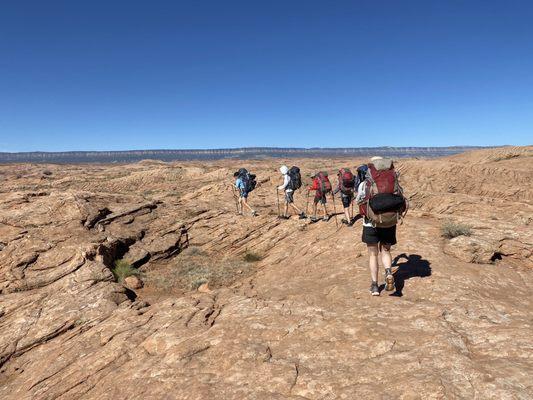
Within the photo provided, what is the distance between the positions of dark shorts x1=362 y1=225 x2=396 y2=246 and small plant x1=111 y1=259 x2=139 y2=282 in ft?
30.8

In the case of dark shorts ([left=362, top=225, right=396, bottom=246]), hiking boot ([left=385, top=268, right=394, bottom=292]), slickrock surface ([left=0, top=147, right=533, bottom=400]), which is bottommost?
slickrock surface ([left=0, top=147, right=533, bottom=400])

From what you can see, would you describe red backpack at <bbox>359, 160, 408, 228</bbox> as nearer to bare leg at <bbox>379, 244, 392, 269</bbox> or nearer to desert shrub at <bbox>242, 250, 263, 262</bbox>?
bare leg at <bbox>379, 244, 392, 269</bbox>

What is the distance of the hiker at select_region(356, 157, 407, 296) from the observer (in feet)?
24.8

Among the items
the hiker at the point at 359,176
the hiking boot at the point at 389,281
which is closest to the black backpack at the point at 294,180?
the hiker at the point at 359,176

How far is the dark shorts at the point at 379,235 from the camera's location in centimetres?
802

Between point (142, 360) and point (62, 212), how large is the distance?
12.9 metres

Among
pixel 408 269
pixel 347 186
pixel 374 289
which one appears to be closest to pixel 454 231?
pixel 408 269

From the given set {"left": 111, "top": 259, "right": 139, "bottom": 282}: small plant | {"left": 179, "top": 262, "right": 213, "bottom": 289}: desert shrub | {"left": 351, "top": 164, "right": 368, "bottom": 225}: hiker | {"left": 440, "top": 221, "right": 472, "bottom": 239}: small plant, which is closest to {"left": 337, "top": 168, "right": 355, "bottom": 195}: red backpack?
{"left": 351, "top": 164, "right": 368, "bottom": 225}: hiker

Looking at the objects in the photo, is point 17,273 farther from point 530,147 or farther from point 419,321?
point 530,147

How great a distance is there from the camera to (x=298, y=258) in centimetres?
1361

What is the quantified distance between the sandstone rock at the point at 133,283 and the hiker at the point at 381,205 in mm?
8922

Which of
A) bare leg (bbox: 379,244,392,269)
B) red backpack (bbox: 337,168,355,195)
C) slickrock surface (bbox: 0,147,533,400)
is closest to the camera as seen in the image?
slickrock surface (bbox: 0,147,533,400)

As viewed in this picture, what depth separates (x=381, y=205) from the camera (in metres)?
7.52

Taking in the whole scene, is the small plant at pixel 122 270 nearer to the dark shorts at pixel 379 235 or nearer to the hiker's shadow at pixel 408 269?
the dark shorts at pixel 379 235
